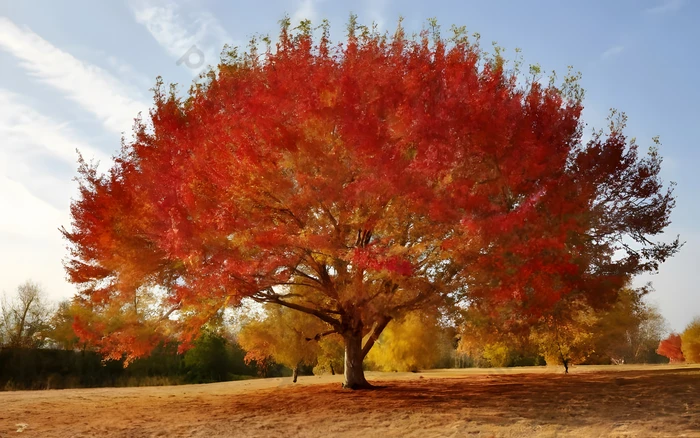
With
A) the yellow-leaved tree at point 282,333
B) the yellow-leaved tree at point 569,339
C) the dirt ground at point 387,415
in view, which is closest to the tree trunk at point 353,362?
the dirt ground at point 387,415

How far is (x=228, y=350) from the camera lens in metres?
39.3

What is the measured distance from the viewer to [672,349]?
57.6 metres

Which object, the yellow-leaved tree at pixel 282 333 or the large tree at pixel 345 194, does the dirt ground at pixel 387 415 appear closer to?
the large tree at pixel 345 194

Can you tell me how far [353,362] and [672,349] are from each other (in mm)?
54683

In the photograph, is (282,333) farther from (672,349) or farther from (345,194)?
(672,349)

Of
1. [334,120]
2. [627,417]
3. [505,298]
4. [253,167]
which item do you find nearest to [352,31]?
[334,120]

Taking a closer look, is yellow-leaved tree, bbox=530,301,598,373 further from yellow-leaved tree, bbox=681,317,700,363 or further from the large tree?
yellow-leaved tree, bbox=681,317,700,363

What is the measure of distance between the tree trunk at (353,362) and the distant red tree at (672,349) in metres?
54.0

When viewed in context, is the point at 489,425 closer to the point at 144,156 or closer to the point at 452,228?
the point at 452,228

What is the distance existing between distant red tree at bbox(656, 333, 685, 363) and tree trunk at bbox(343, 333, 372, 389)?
53953 millimetres

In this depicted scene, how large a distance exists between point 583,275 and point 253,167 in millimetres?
11121

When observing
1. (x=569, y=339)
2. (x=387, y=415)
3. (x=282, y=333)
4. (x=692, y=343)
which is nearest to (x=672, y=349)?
(x=692, y=343)

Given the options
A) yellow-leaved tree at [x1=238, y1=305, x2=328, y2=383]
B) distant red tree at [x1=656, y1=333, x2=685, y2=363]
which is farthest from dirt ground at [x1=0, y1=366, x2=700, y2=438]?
distant red tree at [x1=656, y1=333, x2=685, y2=363]

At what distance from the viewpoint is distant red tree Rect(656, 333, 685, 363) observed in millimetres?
57438
